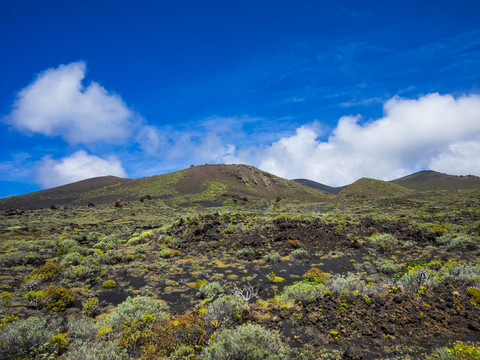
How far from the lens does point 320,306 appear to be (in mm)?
5883

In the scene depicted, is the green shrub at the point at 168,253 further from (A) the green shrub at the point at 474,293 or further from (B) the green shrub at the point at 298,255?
(A) the green shrub at the point at 474,293

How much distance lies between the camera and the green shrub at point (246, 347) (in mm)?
3918

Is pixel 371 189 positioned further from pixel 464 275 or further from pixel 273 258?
pixel 464 275

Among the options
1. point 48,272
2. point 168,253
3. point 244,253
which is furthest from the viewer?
point 168,253

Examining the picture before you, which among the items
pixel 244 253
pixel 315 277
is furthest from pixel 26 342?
pixel 244 253

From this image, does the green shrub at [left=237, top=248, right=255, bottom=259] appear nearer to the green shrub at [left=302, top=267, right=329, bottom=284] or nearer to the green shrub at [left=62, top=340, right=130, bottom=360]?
the green shrub at [left=302, top=267, right=329, bottom=284]

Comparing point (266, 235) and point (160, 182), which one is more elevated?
point (160, 182)

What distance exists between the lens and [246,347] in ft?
12.9

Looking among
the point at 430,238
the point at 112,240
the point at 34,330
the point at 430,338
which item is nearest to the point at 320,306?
the point at 430,338

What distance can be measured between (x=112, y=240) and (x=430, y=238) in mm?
24404

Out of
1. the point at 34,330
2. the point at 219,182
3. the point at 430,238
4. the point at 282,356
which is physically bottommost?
the point at 430,238

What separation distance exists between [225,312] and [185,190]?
7853cm

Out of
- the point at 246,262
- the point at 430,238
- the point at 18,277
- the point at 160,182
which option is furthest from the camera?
the point at 160,182

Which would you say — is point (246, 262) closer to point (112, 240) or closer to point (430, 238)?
point (430, 238)
